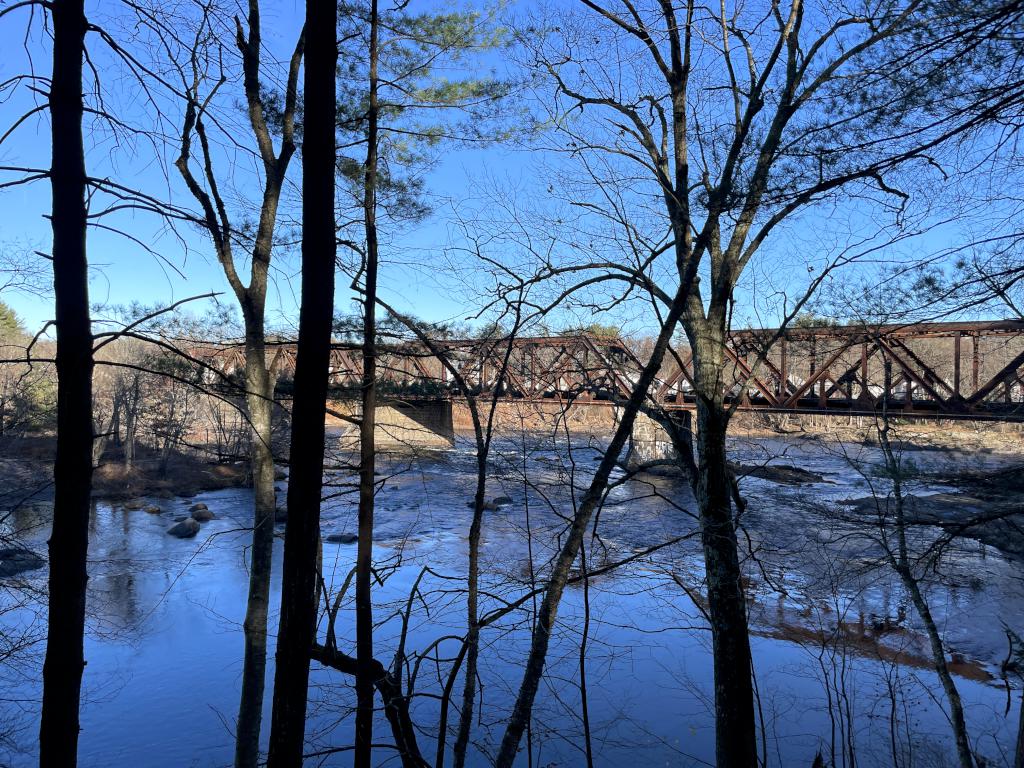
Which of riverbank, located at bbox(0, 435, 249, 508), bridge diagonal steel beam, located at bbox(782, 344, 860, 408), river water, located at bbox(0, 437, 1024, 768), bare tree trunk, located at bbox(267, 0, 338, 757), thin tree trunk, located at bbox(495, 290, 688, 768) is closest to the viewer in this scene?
bare tree trunk, located at bbox(267, 0, 338, 757)

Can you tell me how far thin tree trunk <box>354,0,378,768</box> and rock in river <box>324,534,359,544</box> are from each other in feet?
34.3

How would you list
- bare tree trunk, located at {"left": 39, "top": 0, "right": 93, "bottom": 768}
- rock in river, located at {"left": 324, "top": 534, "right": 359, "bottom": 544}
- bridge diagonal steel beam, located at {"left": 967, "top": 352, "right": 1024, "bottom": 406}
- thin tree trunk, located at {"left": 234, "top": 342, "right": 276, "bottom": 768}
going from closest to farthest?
bare tree trunk, located at {"left": 39, "top": 0, "right": 93, "bottom": 768}, thin tree trunk, located at {"left": 234, "top": 342, "right": 276, "bottom": 768}, bridge diagonal steel beam, located at {"left": 967, "top": 352, "right": 1024, "bottom": 406}, rock in river, located at {"left": 324, "top": 534, "right": 359, "bottom": 544}

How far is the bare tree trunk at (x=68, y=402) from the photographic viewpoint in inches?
137

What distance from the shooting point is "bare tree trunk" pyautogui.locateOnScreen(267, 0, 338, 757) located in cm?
323

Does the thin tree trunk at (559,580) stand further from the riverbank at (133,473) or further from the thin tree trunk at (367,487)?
the riverbank at (133,473)

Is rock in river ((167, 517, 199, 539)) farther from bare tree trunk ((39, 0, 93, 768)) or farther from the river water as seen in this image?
bare tree trunk ((39, 0, 93, 768))

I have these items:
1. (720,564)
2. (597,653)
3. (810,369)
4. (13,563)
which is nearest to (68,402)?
(720,564)

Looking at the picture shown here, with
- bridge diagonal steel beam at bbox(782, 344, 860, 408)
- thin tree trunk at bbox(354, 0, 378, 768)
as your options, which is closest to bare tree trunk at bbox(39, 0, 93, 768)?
thin tree trunk at bbox(354, 0, 378, 768)

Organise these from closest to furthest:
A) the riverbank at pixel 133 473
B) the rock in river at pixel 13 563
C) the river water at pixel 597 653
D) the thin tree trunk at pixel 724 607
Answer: the thin tree trunk at pixel 724 607 → the river water at pixel 597 653 → the rock in river at pixel 13 563 → the riverbank at pixel 133 473

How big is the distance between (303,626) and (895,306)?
17.2 ft

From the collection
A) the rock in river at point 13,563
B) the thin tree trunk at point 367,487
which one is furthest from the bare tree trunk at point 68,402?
the rock in river at point 13,563

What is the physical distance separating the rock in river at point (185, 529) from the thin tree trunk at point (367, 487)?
13173 mm

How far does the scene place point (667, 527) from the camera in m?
17.0

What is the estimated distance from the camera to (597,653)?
9930mm
